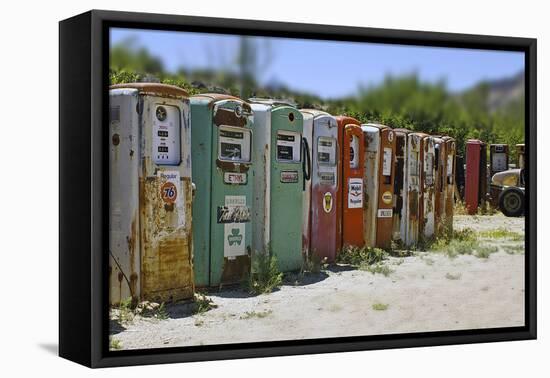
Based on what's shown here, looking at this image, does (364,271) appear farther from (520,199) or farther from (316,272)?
(520,199)

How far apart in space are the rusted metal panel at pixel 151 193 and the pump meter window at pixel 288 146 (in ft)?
3.52

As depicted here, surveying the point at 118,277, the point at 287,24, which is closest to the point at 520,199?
the point at 287,24

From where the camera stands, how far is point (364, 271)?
9.88m

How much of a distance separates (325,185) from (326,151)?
30 cm

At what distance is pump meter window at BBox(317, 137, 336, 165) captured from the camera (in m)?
9.98

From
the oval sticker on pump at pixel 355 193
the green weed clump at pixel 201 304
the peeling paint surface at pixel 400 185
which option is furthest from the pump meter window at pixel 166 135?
the peeling paint surface at pixel 400 185

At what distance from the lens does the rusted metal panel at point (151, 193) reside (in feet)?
27.8

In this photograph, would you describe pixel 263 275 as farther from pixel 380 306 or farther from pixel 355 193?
pixel 355 193

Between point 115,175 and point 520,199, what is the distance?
396cm

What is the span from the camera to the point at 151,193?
28.3 ft

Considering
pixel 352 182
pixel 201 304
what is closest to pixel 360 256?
pixel 352 182

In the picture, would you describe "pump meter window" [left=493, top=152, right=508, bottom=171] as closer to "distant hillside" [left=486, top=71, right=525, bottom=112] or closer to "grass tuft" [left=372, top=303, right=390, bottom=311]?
"distant hillside" [left=486, top=71, right=525, bottom=112]

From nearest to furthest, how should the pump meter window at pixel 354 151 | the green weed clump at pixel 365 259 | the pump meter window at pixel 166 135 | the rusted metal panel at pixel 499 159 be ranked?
the pump meter window at pixel 166 135 → the green weed clump at pixel 365 259 → the pump meter window at pixel 354 151 → the rusted metal panel at pixel 499 159

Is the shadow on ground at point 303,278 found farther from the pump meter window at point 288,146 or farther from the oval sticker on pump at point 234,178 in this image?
the pump meter window at point 288,146
